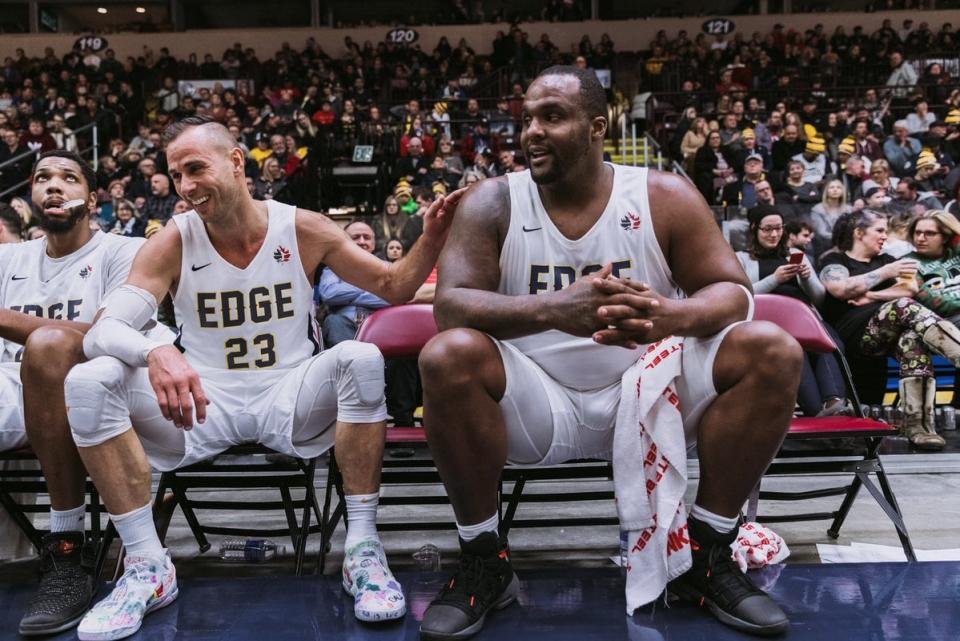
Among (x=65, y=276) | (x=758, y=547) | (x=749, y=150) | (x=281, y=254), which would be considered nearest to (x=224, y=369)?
(x=281, y=254)

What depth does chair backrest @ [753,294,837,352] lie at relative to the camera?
2.96 metres

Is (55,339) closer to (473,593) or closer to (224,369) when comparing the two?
(224,369)

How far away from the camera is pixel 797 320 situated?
3004 millimetres

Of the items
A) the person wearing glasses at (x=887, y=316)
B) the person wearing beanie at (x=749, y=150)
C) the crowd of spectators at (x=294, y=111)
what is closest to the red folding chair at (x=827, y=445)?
the person wearing glasses at (x=887, y=316)

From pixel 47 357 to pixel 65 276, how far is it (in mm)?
773

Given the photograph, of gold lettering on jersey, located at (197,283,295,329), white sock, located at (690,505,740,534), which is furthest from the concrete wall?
white sock, located at (690,505,740,534)

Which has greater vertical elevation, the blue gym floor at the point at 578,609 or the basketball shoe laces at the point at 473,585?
the basketball shoe laces at the point at 473,585

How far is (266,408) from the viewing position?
241 cm

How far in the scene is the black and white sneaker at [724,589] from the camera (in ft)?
6.16

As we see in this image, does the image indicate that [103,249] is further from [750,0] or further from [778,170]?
[750,0]

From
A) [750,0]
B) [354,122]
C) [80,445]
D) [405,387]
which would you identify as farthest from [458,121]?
[750,0]

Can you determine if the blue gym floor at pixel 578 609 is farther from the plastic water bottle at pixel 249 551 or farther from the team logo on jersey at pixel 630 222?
the team logo on jersey at pixel 630 222

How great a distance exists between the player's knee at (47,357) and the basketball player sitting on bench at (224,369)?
0.29 feet

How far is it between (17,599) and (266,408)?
0.84 metres
